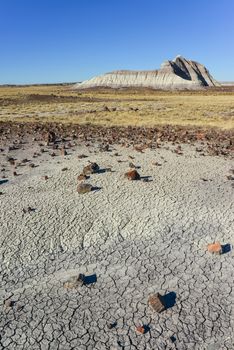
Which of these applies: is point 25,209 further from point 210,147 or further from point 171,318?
point 210,147

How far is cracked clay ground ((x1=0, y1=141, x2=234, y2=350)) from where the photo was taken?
378cm

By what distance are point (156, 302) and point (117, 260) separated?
1.06 meters

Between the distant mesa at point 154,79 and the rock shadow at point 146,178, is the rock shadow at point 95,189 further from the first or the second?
the distant mesa at point 154,79

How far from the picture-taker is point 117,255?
16.8 feet

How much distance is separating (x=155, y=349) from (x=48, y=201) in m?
3.72

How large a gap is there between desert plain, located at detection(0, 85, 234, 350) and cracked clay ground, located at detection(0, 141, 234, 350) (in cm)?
1

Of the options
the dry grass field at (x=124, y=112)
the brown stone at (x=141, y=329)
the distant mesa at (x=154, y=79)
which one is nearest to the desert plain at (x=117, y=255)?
the brown stone at (x=141, y=329)

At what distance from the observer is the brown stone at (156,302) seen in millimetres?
3996

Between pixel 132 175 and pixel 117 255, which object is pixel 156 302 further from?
pixel 132 175

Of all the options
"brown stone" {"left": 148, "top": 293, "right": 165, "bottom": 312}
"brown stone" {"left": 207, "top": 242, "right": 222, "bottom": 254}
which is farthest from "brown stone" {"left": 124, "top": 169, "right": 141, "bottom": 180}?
"brown stone" {"left": 148, "top": 293, "right": 165, "bottom": 312}

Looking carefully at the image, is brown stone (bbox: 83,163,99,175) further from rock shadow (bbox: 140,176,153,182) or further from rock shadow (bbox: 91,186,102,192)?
rock shadow (bbox: 140,176,153,182)

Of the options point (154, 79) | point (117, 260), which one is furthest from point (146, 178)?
point (154, 79)

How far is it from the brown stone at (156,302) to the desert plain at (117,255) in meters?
Result: 0.07

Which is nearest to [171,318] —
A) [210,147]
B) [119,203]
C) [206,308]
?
[206,308]
